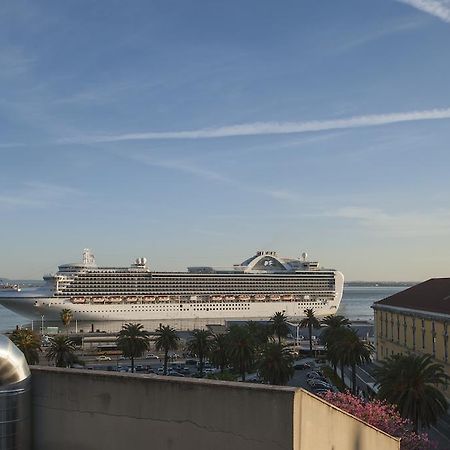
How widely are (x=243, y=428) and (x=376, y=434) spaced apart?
175 inches

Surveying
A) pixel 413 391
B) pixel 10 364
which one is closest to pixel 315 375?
pixel 413 391

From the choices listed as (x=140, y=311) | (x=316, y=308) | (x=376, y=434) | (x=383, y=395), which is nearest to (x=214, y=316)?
(x=140, y=311)

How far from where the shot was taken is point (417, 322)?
37438mm

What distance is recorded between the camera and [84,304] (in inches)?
3583

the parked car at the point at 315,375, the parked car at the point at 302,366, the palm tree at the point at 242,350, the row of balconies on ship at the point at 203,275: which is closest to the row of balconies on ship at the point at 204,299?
the row of balconies on ship at the point at 203,275

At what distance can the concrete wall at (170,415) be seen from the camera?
7.20m

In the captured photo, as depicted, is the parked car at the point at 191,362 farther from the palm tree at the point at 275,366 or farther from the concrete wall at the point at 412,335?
the palm tree at the point at 275,366

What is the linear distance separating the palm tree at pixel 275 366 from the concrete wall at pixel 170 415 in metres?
22.6

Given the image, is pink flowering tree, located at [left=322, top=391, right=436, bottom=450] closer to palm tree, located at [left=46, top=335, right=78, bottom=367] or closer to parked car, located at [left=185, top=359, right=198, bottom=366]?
palm tree, located at [left=46, top=335, right=78, bottom=367]

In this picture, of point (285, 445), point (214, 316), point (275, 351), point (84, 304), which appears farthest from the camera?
point (214, 316)

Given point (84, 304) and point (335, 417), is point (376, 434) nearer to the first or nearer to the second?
point (335, 417)

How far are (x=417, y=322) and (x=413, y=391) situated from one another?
17.1 meters

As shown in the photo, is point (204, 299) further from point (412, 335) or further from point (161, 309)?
point (412, 335)

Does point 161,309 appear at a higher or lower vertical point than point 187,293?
lower
